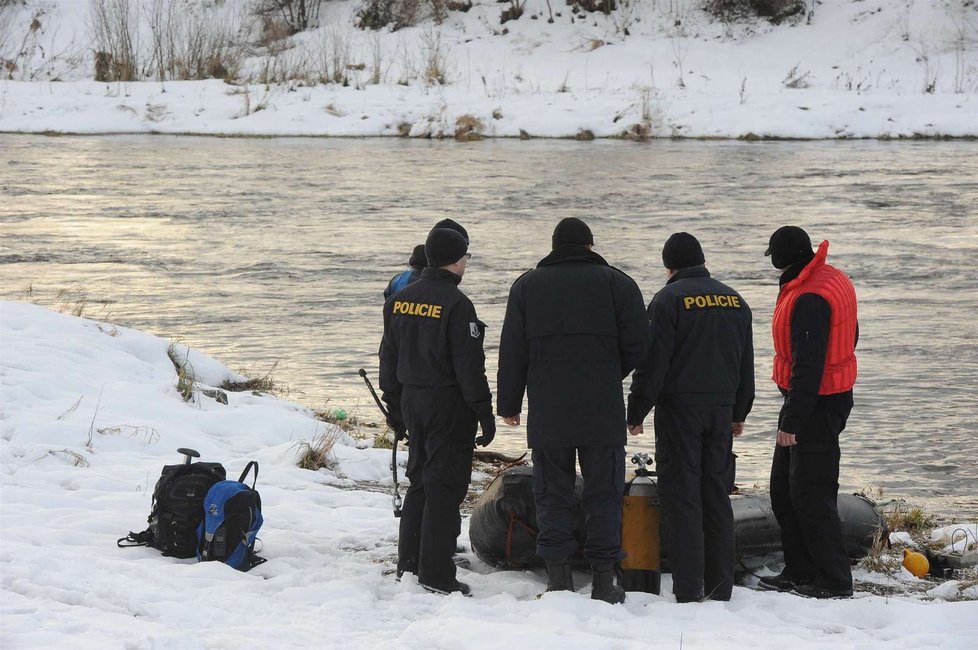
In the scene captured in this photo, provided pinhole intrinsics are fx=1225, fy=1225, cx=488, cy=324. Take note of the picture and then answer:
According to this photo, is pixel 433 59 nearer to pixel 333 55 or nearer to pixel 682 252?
pixel 333 55

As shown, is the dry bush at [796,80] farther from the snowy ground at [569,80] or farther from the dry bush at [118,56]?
the dry bush at [118,56]

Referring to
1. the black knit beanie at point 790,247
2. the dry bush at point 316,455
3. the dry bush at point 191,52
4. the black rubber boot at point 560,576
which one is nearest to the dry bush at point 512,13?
the dry bush at point 191,52

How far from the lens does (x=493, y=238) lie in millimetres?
16469

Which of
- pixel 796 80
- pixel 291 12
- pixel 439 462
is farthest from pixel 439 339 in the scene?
pixel 291 12

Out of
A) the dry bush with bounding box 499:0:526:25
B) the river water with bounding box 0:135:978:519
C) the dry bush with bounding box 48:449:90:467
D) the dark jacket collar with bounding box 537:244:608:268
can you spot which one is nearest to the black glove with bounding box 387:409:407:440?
the dark jacket collar with bounding box 537:244:608:268

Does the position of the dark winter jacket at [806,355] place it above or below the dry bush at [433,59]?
below

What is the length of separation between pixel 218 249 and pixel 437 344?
11499 millimetres

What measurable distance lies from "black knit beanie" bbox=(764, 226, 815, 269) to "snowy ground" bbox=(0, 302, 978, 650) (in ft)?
5.15

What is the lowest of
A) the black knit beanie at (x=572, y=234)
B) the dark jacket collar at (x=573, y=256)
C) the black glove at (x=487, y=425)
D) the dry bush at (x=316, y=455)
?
the dry bush at (x=316, y=455)

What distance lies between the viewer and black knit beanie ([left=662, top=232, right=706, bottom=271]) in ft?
18.7

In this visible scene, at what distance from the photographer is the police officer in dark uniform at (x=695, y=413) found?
5527 millimetres

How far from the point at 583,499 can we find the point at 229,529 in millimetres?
1717

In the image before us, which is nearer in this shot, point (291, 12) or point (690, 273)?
point (690, 273)

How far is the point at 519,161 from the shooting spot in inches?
955
